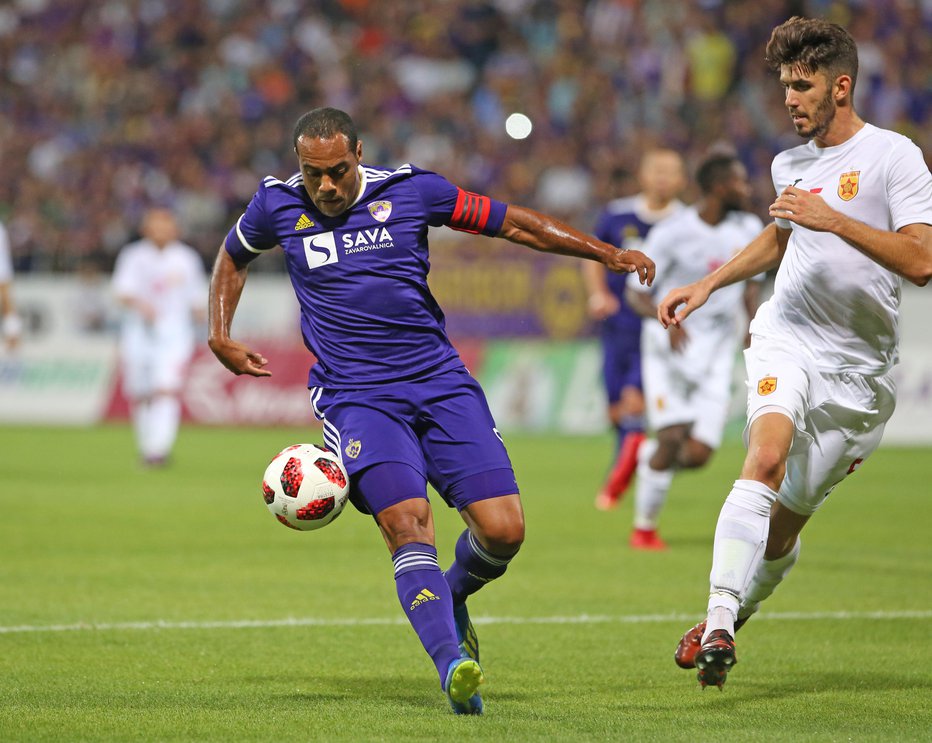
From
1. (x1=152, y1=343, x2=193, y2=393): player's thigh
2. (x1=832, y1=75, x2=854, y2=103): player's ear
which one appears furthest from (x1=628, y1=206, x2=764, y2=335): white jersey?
(x1=152, y1=343, x2=193, y2=393): player's thigh

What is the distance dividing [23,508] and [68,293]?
11.7 m

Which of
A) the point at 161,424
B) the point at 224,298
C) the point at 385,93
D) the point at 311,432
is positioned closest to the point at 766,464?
the point at 224,298

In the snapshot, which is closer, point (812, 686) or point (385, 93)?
point (812, 686)

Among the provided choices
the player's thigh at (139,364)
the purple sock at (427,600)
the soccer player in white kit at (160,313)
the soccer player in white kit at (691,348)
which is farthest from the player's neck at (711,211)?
the player's thigh at (139,364)

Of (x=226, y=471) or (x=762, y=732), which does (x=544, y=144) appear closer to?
(x=226, y=471)

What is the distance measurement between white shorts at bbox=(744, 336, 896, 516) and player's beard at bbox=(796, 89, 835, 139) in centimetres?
88

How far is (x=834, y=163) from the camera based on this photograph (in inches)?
244

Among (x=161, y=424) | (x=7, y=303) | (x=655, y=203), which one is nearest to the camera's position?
(x=655, y=203)

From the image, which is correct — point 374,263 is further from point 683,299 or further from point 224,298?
point 683,299

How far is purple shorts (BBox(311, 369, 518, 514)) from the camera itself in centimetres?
608

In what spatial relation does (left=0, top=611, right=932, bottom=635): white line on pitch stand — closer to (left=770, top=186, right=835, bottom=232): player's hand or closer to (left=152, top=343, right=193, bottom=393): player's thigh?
(left=770, top=186, right=835, bottom=232): player's hand

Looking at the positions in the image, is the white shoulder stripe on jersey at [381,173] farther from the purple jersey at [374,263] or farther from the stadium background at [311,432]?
the stadium background at [311,432]

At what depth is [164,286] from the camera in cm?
1780

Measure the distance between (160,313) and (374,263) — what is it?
1206 centimetres
